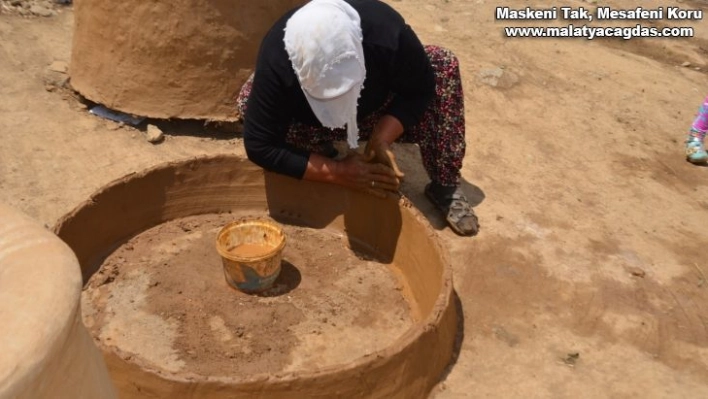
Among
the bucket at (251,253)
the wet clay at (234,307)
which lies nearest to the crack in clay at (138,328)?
the wet clay at (234,307)

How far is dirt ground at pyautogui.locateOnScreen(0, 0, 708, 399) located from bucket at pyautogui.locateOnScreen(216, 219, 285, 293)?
79 cm

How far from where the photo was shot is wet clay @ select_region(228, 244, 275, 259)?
2.92 m

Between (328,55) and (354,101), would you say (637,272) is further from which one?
(328,55)

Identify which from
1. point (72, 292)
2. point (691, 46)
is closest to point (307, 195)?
point (72, 292)

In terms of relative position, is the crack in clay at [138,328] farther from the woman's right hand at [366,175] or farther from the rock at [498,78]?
the rock at [498,78]

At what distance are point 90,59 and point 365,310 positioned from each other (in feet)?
6.97

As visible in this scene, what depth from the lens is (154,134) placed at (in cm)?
371

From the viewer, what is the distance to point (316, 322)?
2.71 metres

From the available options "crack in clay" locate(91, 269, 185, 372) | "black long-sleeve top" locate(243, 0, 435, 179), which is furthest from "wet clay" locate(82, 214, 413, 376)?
"black long-sleeve top" locate(243, 0, 435, 179)

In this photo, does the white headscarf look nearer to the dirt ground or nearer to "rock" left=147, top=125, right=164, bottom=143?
the dirt ground

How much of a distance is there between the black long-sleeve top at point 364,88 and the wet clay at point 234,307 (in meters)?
0.42

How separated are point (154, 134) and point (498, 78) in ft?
7.49

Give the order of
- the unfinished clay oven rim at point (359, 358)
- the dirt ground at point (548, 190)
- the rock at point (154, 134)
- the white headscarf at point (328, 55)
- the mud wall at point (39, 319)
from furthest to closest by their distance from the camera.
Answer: the rock at point (154, 134) < the dirt ground at point (548, 190) < the white headscarf at point (328, 55) < the unfinished clay oven rim at point (359, 358) < the mud wall at point (39, 319)

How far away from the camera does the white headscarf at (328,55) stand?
8.17 ft
